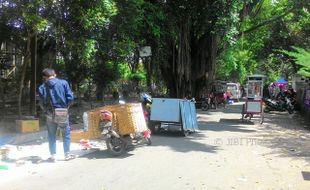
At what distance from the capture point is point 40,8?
11.6 metres

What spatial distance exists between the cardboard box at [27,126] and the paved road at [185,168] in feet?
9.19

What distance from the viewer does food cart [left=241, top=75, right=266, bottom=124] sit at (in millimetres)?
18922

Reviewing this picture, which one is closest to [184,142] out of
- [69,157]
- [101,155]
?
[101,155]

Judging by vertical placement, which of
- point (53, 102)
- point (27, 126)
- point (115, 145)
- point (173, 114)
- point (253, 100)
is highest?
point (53, 102)

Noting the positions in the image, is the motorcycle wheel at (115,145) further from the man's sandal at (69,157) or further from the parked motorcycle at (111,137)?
the man's sandal at (69,157)

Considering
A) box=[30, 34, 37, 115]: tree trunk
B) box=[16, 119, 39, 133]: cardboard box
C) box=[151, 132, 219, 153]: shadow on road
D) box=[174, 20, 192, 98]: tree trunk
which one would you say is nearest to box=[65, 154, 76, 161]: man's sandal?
box=[151, 132, 219, 153]: shadow on road

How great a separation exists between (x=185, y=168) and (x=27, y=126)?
5.09 m

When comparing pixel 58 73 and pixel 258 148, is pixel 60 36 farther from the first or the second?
pixel 58 73

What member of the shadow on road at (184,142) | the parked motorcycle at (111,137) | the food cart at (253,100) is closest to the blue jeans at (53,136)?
the parked motorcycle at (111,137)

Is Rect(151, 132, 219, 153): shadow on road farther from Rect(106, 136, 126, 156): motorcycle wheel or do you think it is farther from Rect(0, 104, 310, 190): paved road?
Rect(106, 136, 126, 156): motorcycle wheel

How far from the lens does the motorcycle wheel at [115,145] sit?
9.97 metres

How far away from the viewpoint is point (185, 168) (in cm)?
898

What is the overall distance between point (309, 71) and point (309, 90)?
6.49m

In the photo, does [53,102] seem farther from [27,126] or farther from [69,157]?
[27,126]
